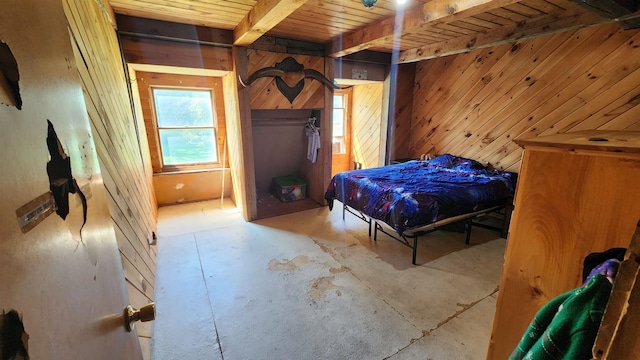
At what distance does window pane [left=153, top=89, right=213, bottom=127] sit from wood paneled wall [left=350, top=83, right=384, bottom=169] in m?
2.84

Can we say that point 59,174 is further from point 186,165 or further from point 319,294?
point 186,165

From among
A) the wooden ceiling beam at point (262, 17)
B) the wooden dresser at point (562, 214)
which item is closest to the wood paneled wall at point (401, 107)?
the wooden ceiling beam at point (262, 17)

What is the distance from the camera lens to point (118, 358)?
0.68 m

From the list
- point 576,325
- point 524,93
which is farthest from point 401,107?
point 576,325

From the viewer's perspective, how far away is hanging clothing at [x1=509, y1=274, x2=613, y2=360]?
1.82 ft

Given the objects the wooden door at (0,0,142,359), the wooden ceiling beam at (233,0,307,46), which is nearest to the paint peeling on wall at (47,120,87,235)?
the wooden door at (0,0,142,359)

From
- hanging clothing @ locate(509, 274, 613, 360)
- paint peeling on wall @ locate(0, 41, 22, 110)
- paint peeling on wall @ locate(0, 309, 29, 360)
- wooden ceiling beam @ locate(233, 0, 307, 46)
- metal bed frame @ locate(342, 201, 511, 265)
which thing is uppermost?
wooden ceiling beam @ locate(233, 0, 307, 46)

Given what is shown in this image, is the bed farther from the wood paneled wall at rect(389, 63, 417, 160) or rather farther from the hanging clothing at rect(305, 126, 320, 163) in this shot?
the wood paneled wall at rect(389, 63, 417, 160)

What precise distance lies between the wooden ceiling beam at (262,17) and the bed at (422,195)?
1.88 metres

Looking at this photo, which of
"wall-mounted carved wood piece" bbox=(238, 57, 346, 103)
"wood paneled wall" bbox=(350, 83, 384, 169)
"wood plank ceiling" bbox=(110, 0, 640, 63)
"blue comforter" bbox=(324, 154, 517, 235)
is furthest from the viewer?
"wood paneled wall" bbox=(350, 83, 384, 169)

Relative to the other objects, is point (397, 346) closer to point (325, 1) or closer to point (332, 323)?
point (332, 323)

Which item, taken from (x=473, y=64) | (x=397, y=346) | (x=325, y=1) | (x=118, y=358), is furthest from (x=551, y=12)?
(x=118, y=358)

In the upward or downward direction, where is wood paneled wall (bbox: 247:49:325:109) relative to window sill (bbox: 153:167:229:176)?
upward

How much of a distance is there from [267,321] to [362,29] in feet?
10.1
